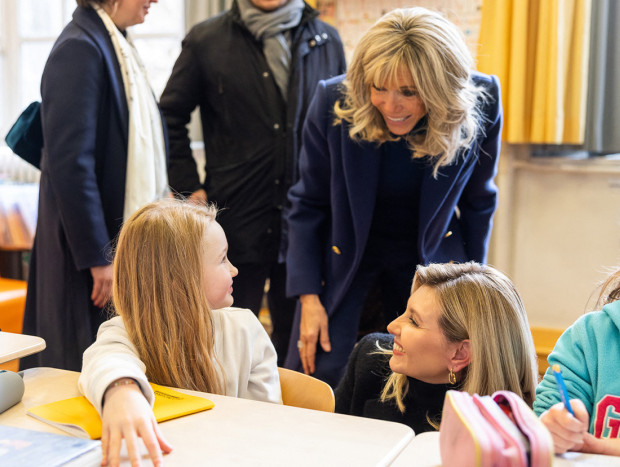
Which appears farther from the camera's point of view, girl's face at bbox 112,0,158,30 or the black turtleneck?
girl's face at bbox 112,0,158,30

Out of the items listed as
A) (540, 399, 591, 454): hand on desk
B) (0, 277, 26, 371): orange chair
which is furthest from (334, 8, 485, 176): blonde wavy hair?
(0, 277, 26, 371): orange chair

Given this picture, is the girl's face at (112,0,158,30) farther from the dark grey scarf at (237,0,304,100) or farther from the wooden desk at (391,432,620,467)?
the wooden desk at (391,432,620,467)

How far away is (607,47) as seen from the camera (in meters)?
2.87

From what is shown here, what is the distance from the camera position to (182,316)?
4.36ft

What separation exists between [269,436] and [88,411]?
0.30 m

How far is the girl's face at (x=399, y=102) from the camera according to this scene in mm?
1677

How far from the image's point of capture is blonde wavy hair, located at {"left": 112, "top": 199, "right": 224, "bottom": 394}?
4.26ft

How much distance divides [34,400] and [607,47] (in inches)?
102

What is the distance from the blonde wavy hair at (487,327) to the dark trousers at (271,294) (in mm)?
1129

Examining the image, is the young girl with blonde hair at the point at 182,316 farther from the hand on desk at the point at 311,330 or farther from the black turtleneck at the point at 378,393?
the hand on desk at the point at 311,330

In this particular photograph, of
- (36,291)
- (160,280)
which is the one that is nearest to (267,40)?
(36,291)

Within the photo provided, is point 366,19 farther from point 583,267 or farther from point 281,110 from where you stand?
point 583,267

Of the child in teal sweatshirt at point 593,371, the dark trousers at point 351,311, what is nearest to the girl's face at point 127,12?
the dark trousers at point 351,311

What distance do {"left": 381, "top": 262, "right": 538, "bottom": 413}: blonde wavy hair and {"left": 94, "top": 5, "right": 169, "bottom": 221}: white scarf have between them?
1007 mm
